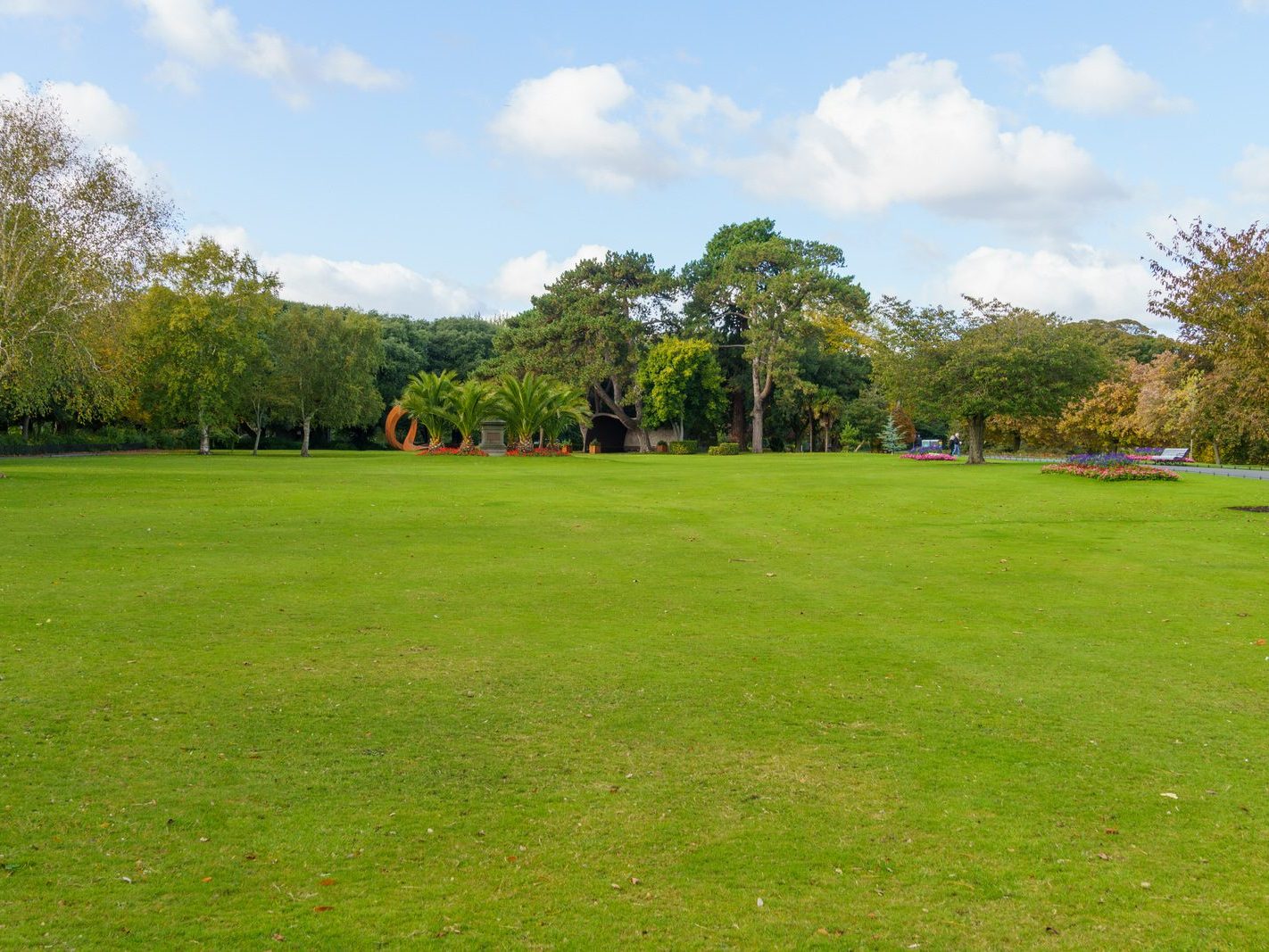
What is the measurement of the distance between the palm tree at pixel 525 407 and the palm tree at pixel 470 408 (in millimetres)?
706

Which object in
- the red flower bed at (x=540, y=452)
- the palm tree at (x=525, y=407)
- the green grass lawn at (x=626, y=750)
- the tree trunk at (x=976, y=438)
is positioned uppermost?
the palm tree at (x=525, y=407)

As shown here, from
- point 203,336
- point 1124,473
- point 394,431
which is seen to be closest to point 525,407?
point 203,336

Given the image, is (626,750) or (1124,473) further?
(1124,473)

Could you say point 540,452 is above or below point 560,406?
below

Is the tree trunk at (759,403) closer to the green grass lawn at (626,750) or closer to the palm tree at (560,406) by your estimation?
the palm tree at (560,406)

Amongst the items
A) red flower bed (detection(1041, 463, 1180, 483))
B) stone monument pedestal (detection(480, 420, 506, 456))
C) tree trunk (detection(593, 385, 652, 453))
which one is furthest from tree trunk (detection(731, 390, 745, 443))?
red flower bed (detection(1041, 463, 1180, 483))

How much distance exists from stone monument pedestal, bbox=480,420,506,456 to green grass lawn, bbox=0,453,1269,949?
1469 inches

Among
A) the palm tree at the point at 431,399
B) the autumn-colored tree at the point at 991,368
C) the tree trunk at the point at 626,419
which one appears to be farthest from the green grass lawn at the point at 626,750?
the tree trunk at the point at 626,419

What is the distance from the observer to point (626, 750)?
614 centimetres

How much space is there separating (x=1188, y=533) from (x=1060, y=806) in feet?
47.3

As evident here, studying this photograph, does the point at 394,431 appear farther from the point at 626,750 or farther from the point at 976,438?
the point at 626,750

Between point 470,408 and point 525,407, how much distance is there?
325 centimetres

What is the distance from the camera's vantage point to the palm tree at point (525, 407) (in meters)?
49.9

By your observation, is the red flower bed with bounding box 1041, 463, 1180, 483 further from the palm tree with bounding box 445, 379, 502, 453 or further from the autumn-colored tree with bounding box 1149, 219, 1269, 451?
the palm tree with bounding box 445, 379, 502, 453
